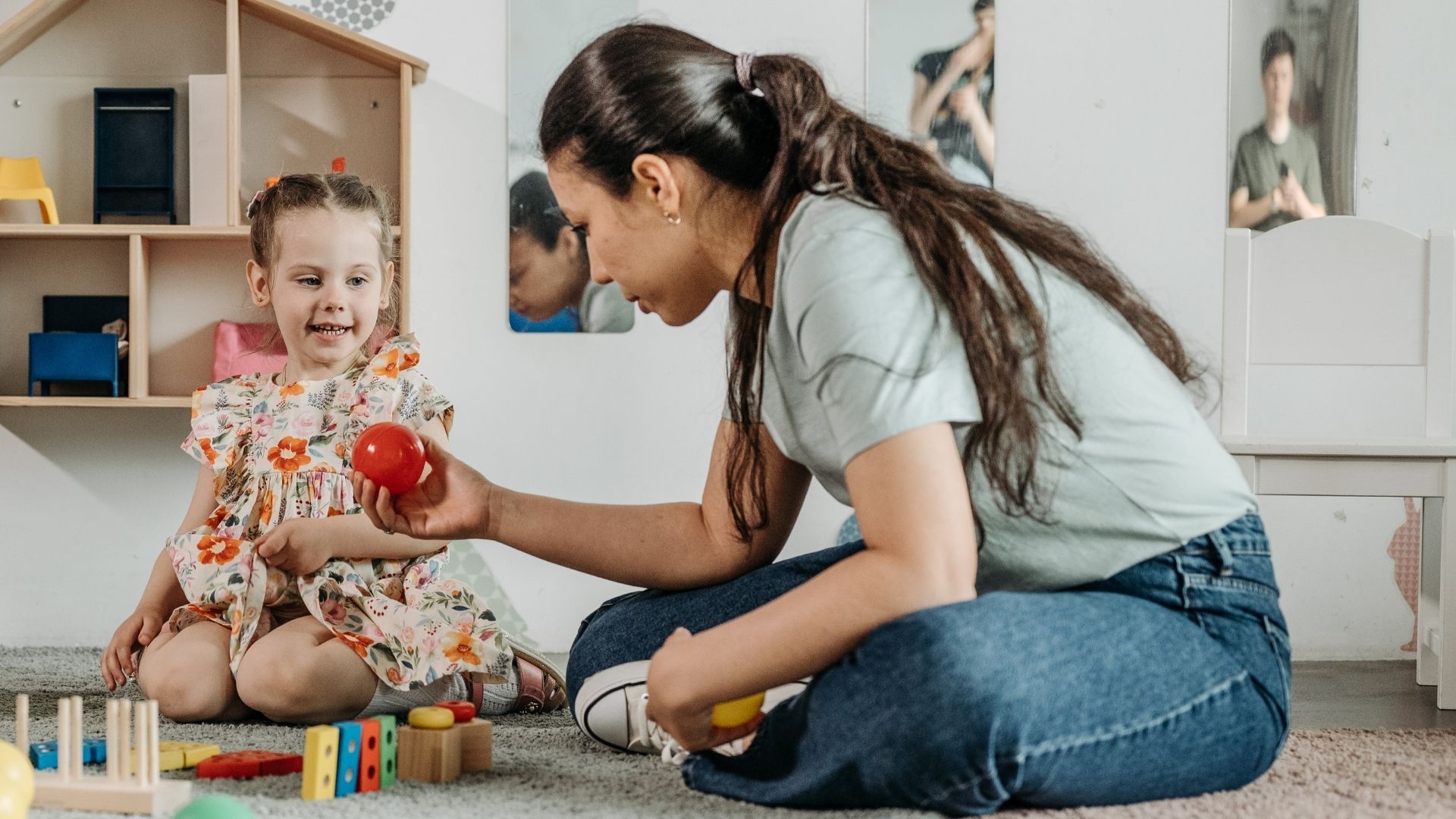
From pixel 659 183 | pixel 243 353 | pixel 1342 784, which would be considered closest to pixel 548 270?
pixel 243 353

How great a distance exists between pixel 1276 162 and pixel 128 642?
5.84 ft

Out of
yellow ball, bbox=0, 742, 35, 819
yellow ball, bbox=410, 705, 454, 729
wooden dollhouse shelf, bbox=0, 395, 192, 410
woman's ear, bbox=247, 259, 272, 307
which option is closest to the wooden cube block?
yellow ball, bbox=410, 705, 454, 729

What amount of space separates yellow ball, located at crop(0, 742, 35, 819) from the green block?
227 mm

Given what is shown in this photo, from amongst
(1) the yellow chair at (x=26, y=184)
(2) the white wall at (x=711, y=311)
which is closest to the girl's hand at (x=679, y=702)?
(2) the white wall at (x=711, y=311)

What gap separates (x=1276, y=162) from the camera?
6.41 feet

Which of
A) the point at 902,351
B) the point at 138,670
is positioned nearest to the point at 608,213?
the point at 902,351

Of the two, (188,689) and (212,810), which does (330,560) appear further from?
(212,810)

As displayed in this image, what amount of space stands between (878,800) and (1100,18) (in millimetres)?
1560

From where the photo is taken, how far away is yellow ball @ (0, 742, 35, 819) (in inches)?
27.2

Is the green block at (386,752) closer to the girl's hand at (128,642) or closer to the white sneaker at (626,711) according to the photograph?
the white sneaker at (626,711)

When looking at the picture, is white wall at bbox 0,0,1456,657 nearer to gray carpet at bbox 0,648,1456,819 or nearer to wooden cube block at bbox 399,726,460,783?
gray carpet at bbox 0,648,1456,819

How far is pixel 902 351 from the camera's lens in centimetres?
74

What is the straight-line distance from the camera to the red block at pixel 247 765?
3.01 ft

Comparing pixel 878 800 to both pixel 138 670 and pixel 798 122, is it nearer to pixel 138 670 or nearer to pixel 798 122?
pixel 798 122
